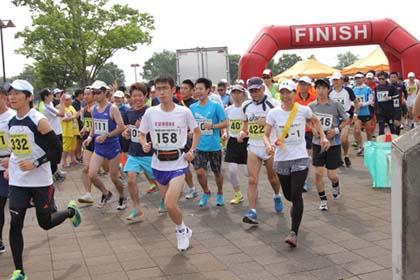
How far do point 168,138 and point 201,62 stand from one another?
48.1 ft

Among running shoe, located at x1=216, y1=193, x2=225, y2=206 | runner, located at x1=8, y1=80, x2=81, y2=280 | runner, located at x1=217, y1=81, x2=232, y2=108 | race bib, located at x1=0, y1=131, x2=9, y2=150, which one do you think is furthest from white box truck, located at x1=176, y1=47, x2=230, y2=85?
runner, located at x1=8, y1=80, x2=81, y2=280

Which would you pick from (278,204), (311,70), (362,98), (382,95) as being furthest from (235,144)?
(311,70)

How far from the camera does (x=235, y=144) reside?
7.65m

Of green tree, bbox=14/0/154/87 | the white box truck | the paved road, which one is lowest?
the paved road

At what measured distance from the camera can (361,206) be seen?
7113 mm

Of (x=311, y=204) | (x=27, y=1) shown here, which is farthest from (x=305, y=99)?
(x=27, y=1)

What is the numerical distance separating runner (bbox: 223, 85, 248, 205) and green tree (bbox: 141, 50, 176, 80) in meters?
99.9

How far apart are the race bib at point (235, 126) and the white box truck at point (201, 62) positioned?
40.0 feet

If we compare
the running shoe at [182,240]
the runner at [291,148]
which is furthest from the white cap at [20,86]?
the runner at [291,148]

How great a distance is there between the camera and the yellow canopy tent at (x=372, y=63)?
87.4 ft

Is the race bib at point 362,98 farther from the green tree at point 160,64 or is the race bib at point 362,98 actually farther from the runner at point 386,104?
the green tree at point 160,64

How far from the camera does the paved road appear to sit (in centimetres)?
476

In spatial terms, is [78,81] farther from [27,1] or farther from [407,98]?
[407,98]

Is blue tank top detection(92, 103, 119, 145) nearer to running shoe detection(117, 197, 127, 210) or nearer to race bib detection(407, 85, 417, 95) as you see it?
running shoe detection(117, 197, 127, 210)
